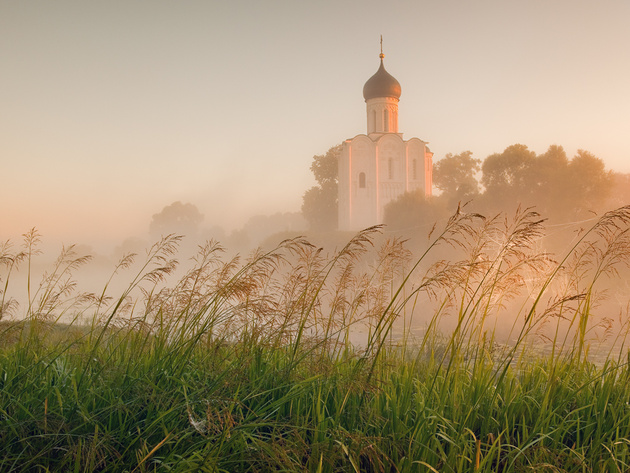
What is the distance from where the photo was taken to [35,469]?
2.22 m

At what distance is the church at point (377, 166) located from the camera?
121 feet

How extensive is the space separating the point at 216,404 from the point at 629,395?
242 centimetres

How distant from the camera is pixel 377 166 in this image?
37844 millimetres

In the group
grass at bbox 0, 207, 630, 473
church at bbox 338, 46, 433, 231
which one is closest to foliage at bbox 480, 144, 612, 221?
church at bbox 338, 46, 433, 231

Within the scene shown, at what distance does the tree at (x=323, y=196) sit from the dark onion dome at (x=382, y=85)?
18.3 feet

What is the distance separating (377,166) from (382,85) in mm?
5731

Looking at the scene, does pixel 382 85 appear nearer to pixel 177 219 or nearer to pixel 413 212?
pixel 413 212

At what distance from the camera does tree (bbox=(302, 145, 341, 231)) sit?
1587 inches

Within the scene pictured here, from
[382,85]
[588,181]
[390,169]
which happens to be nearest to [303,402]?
[588,181]

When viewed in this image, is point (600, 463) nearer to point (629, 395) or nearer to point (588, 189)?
point (629, 395)

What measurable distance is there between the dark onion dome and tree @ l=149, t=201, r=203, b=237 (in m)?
27.0

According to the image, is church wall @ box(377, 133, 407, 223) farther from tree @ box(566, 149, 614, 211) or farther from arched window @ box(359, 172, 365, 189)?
tree @ box(566, 149, 614, 211)

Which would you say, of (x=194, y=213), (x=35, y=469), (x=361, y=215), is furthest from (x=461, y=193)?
(x=194, y=213)

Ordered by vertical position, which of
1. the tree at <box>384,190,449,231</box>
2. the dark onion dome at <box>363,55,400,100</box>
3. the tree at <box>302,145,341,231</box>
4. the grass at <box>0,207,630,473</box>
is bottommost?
the grass at <box>0,207,630,473</box>
